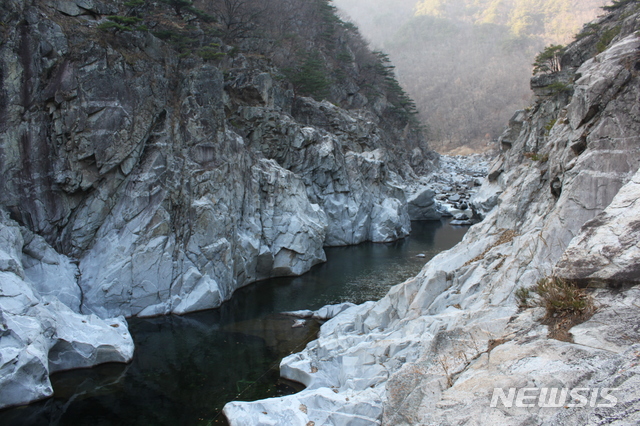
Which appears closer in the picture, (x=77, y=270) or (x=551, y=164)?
(x=551, y=164)

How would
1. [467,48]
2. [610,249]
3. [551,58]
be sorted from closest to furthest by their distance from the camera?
[610,249]
[551,58]
[467,48]

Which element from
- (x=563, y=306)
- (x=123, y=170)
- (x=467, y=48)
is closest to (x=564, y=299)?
(x=563, y=306)

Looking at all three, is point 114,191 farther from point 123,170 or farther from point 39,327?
point 39,327

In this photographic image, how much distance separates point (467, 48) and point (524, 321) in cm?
16208

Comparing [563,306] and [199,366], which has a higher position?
[563,306]

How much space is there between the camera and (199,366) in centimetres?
1596

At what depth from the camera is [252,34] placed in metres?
42.7

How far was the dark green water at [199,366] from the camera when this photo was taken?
12.7 meters

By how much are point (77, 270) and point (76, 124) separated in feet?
24.3

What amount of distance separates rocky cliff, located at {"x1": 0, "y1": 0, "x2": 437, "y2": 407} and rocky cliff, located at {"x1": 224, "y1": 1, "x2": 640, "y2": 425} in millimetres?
8104

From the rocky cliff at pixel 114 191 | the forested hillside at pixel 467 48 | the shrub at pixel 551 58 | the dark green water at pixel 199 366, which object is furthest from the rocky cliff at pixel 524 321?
the forested hillside at pixel 467 48

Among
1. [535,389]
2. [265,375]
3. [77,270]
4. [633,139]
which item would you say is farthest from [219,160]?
[535,389]

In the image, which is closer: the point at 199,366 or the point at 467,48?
the point at 199,366

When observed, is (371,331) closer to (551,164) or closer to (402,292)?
(402,292)
